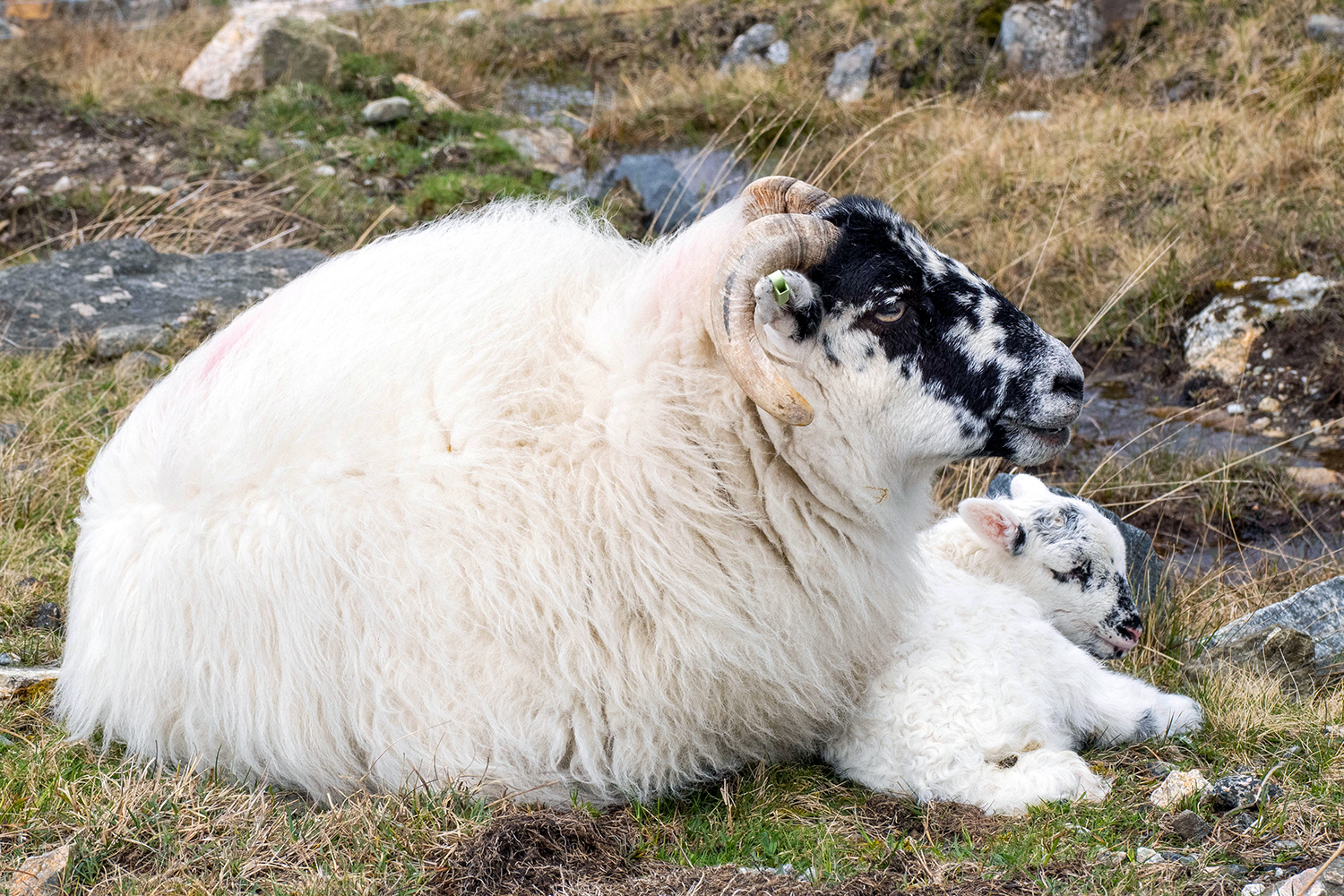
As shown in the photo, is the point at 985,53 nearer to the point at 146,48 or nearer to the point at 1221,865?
the point at 146,48

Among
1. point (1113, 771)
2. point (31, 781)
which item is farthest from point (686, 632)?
point (31, 781)

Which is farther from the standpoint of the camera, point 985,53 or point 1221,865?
point 985,53

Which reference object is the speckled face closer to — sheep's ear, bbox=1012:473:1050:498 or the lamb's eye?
sheep's ear, bbox=1012:473:1050:498

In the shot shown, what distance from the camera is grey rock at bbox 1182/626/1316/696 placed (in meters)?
4.36

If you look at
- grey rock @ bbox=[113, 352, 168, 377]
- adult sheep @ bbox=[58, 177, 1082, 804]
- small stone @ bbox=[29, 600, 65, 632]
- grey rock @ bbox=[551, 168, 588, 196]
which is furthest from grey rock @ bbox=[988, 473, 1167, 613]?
grey rock @ bbox=[551, 168, 588, 196]

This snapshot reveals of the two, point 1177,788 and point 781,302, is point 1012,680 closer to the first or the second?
point 1177,788

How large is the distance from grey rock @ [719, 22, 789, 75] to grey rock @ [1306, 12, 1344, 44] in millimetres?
5951

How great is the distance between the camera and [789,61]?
14.1 metres

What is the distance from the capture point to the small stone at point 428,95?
13.0 metres

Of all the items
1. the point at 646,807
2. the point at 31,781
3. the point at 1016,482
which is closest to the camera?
the point at 31,781

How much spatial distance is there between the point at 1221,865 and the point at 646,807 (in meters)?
1.58

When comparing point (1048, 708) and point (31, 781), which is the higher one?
point (1048, 708)

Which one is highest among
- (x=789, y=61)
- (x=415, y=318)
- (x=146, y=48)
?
(x=415, y=318)

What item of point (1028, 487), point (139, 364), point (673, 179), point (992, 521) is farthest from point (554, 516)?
point (673, 179)
